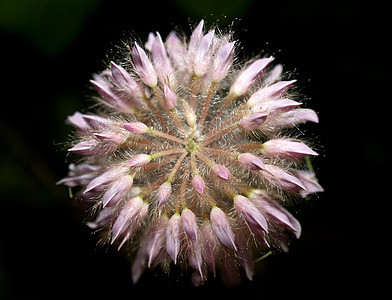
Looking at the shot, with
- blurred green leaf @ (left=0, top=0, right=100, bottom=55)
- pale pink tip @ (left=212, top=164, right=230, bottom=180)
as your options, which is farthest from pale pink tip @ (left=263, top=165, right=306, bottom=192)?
blurred green leaf @ (left=0, top=0, right=100, bottom=55)

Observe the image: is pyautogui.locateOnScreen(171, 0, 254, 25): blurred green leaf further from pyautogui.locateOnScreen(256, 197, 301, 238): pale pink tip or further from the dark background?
pyautogui.locateOnScreen(256, 197, 301, 238): pale pink tip

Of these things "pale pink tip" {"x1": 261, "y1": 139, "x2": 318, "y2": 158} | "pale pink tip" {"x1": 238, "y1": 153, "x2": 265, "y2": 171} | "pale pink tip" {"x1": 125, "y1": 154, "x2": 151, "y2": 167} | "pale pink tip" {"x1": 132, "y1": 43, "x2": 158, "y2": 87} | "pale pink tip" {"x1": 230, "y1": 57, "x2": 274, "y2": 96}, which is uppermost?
"pale pink tip" {"x1": 132, "y1": 43, "x2": 158, "y2": 87}

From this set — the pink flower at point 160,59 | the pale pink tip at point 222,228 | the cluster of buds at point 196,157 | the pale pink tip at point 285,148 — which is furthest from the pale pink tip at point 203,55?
the pale pink tip at point 222,228

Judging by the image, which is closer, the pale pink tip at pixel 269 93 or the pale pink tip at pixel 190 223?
the pale pink tip at pixel 190 223

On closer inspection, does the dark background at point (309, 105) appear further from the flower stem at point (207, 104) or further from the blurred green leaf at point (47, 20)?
the flower stem at point (207, 104)

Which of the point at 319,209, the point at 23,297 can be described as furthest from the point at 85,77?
the point at 319,209

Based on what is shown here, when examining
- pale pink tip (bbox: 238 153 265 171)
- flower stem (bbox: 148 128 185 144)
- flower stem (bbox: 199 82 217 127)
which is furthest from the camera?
flower stem (bbox: 199 82 217 127)

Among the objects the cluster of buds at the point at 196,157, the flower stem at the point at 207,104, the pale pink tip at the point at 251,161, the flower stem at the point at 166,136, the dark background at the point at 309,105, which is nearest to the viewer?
the pale pink tip at the point at 251,161
